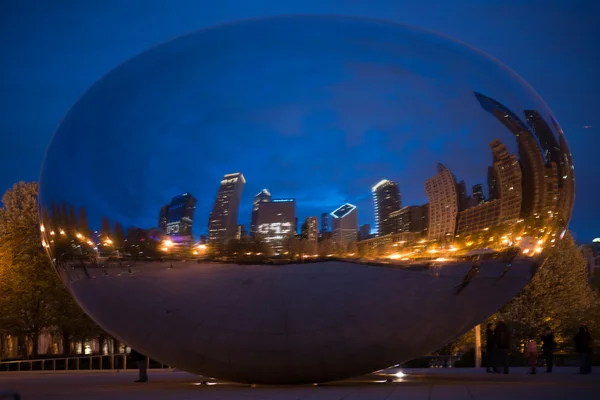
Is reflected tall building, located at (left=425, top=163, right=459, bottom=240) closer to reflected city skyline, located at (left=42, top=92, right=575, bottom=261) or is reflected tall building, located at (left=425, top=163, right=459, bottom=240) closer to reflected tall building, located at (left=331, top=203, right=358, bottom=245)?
reflected city skyline, located at (left=42, top=92, right=575, bottom=261)

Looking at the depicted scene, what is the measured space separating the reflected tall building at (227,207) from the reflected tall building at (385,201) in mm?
1637

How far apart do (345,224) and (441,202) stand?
4.36 feet

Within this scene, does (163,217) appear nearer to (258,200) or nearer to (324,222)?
(258,200)

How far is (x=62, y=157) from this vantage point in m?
12.4

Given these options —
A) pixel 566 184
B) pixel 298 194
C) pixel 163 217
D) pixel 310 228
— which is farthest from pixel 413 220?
pixel 566 184

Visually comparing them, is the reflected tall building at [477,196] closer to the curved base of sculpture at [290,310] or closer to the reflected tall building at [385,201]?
the curved base of sculpture at [290,310]

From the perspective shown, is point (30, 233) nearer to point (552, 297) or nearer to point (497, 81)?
point (552, 297)

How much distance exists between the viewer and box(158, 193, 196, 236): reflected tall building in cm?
1092

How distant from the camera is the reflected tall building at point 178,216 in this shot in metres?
10.9

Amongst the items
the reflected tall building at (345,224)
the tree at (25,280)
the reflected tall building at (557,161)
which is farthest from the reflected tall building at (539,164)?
the tree at (25,280)

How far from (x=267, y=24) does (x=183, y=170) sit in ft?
8.70

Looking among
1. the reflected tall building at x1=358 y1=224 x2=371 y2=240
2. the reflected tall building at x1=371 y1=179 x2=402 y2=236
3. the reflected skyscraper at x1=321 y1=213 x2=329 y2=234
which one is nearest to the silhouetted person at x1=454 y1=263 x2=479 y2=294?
the reflected tall building at x1=371 y1=179 x2=402 y2=236

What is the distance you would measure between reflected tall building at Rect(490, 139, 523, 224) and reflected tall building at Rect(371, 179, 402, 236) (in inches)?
64.2

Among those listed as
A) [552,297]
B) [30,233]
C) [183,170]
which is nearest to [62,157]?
[183,170]
